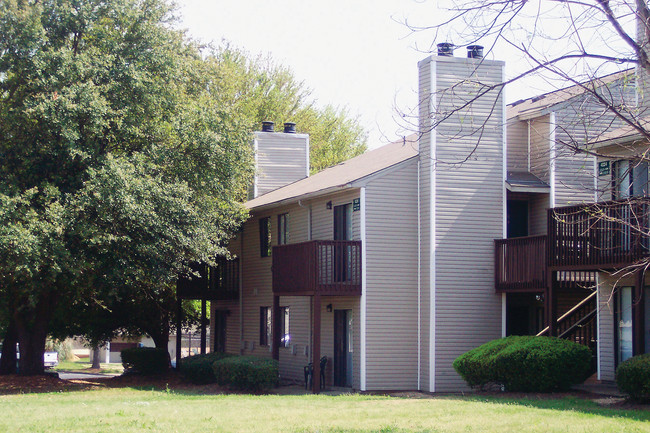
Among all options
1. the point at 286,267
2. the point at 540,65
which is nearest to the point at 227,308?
the point at 286,267

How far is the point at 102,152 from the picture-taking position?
24.6m

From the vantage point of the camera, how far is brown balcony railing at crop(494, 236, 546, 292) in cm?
2131

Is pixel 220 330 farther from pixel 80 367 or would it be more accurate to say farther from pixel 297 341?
pixel 80 367

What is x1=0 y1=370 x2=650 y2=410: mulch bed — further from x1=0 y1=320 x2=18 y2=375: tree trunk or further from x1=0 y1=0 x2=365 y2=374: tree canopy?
x1=0 y1=320 x2=18 y2=375: tree trunk

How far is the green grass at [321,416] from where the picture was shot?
13477 mm

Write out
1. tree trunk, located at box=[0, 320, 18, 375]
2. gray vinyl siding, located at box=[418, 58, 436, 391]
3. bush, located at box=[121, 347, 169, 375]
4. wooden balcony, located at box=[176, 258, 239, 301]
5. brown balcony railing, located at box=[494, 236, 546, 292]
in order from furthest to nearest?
1. bush, located at box=[121, 347, 169, 375]
2. wooden balcony, located at box=[176, 258, 239, 301]
3. tree trunk, located at box=[0, 320, 18, 375]
4. gray vinyl siding, located at box=[418, 58, 436, 391]
5. brown balcony railing, located at box=[494, 236, 546, 292]

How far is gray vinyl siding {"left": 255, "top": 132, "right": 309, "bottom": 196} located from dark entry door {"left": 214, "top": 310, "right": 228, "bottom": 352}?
16.9ft

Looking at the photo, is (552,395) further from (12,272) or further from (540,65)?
(12,272)

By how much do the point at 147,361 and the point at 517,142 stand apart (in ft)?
55.9

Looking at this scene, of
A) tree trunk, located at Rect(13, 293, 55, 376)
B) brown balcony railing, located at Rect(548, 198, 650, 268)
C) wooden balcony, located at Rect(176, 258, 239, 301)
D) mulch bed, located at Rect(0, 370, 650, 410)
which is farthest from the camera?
wooden balcony, located at Rect(176, 258, 239, 301)

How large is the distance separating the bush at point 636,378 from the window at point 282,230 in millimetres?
14055

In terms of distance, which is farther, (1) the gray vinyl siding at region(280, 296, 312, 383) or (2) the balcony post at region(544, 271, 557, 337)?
(1) the gray vinyl siding at region(280, 296, 312, 383)

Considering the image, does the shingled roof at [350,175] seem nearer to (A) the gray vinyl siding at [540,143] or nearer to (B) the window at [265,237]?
(B) the window at [265,237]

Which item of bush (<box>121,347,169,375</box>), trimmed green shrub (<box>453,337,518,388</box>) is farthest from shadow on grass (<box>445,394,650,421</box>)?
bush (<box>121,347,169,375</box>)
